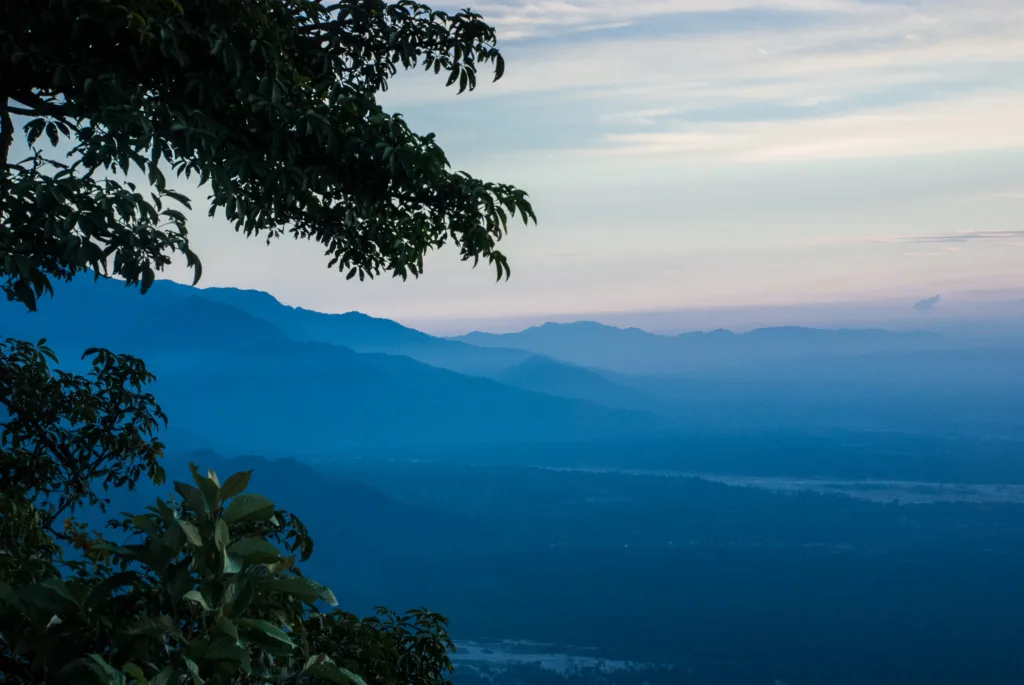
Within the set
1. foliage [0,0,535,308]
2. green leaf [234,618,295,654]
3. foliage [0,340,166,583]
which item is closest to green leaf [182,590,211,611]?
green leaf [234,618,295,654]

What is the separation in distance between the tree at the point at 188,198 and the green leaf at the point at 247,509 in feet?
0.43

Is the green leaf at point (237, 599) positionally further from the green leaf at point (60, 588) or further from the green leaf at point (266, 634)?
the green leaf at point (60, 588)

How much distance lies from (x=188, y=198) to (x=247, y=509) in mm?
2679

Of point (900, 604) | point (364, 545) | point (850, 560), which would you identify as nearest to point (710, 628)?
point (900, 604)

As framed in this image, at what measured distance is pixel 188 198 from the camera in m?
4.75

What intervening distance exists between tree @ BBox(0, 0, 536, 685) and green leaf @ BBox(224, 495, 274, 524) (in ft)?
0.43

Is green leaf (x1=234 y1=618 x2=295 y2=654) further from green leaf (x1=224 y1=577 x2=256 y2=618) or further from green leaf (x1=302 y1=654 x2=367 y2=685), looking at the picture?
green leaf (x1=302 y1=654 x2=367 y2=685)

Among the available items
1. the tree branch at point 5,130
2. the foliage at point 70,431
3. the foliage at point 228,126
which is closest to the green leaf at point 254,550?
the foliage at point 228,126

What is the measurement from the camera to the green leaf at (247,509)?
8.12 feet

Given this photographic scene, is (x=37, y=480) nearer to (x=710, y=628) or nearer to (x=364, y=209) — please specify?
(x=364, y=209)

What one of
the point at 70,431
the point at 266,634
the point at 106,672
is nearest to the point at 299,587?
the point at 266,634

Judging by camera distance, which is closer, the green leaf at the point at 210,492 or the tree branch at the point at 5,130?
the green leaf at the point at 210,492

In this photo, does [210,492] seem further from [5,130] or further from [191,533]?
[5,130]

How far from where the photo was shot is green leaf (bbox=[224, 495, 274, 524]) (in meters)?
A: 2.47
